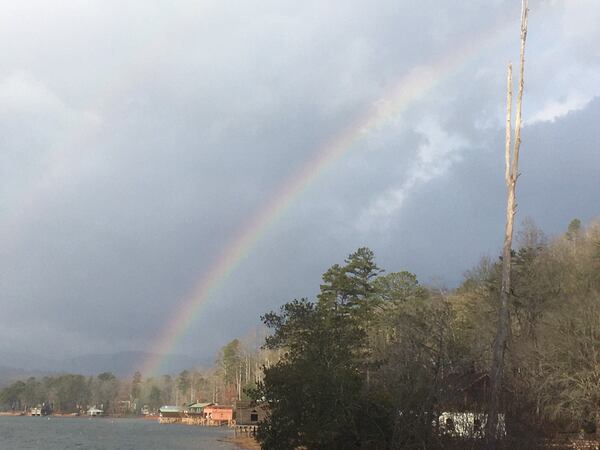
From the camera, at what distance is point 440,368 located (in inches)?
791

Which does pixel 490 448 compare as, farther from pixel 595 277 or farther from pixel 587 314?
pixel 595 277

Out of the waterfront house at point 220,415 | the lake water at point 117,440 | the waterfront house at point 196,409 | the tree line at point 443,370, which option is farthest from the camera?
the waterfront house at point 196,409

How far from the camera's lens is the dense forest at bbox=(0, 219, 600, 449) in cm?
1992

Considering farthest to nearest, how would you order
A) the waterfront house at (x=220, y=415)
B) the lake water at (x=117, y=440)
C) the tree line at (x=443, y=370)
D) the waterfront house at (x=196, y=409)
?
the waterfront house at (x=196, y=409), the waterfront house at (x=220, y=415), the lake water at (x=117, y=440), the tree line at (x=443, y=370)

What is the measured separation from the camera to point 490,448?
53.4 feet

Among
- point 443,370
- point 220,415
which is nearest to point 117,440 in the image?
point 220,415

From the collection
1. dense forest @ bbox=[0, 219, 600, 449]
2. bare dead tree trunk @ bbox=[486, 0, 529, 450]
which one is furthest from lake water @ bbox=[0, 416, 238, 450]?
bare dead tree trunk @ bbox=[486, 0, 529, 450]

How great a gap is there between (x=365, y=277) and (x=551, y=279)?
24074mm

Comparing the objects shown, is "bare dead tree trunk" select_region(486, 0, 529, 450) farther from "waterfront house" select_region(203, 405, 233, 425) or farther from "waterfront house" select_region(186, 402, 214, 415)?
"waterfront house" select_region(186, 402, 214, 415)

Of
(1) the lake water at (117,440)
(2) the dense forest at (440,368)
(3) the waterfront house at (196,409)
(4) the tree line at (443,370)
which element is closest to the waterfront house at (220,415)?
(3) the waterfront house at (196,409)

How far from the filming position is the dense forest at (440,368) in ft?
65.4

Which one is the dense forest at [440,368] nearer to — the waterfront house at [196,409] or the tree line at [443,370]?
the tree line at [443,370]

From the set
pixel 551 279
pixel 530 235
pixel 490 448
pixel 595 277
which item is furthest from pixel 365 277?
pixel 490 448

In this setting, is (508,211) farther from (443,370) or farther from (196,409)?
(196,409)
